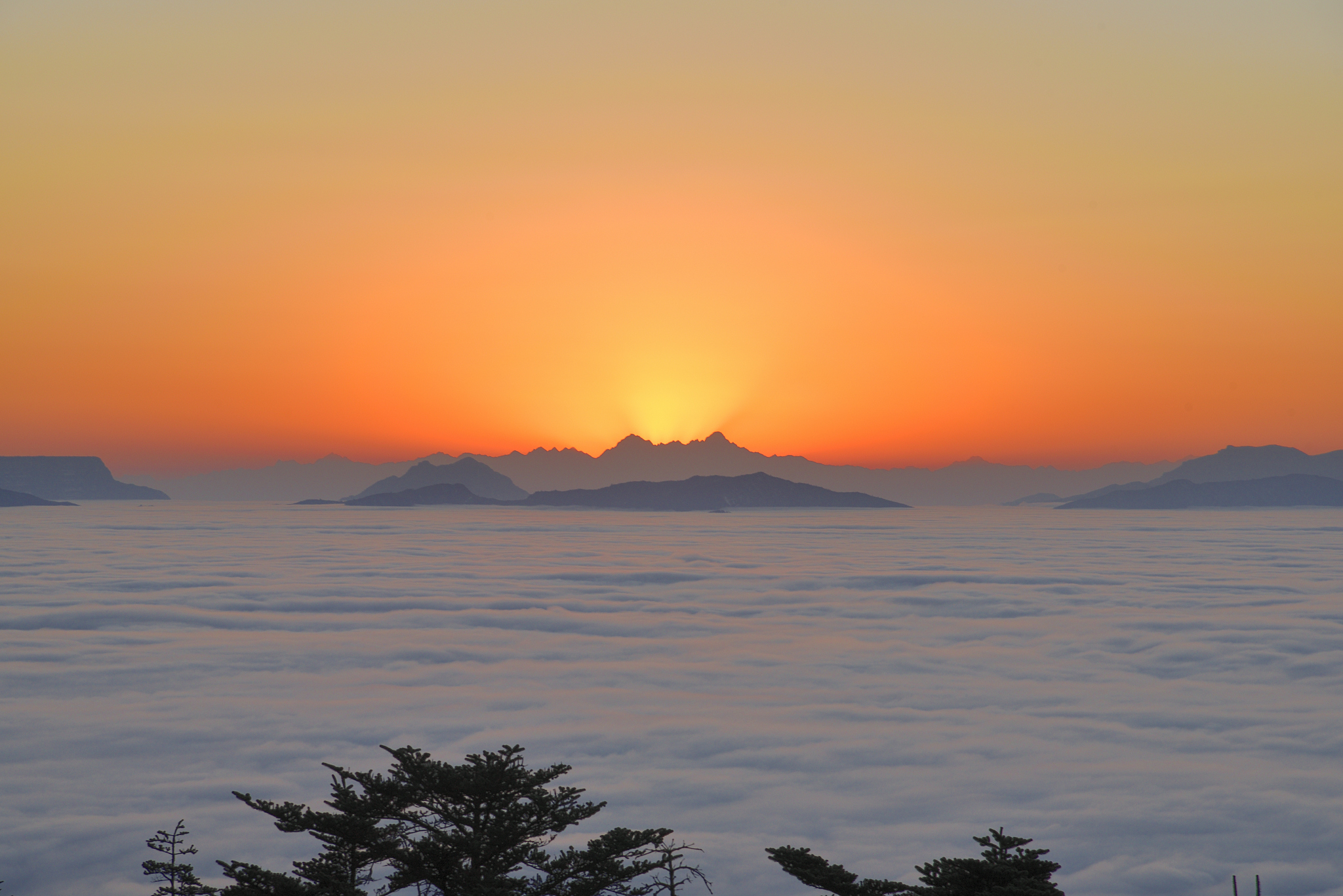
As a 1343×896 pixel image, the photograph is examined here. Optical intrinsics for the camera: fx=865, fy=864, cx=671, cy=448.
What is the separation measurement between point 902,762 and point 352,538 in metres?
160

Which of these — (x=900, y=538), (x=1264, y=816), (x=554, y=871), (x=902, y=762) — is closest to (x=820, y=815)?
(x=902, y=762)

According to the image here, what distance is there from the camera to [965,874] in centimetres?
958

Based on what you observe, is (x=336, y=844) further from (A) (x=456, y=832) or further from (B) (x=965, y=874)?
(B) (x=965, y=874)

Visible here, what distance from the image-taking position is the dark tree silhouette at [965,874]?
362 inches

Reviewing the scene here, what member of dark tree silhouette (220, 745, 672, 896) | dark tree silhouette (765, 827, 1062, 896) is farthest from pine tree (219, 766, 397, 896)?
dark tree silhouette (765, 827, 1062, 896)

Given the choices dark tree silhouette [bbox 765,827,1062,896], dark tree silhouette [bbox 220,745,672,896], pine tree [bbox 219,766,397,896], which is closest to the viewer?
dark tree silhouette [bbox 765,827,1062,896]

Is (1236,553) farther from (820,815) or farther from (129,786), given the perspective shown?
(129,786)

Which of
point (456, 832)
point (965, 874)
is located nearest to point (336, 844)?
point (456, 832)

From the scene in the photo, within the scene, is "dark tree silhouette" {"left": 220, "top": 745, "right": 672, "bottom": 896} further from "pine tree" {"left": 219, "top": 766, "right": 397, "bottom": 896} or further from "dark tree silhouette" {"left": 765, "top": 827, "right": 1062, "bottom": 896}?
"dark tree silhouette" {"left": 765, "top": 827, "right": 1062, "bottom": 896}

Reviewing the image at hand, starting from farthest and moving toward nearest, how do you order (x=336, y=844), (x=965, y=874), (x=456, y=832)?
(x=456, y=832), (x=336, y=844), (x=965, y=874)

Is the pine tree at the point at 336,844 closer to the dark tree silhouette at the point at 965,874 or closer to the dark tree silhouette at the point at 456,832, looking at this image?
the dark tree silhouette at the point at 456,832

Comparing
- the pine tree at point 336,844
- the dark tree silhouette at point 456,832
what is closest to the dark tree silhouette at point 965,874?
the dark tree silhouette at point 456,832

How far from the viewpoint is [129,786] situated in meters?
27.5

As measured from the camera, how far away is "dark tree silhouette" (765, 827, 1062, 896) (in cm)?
920
